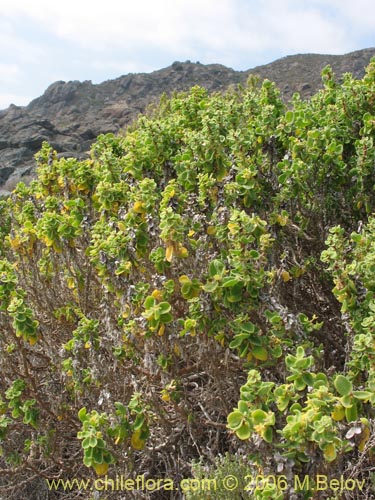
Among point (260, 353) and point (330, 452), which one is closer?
point (330, 452)

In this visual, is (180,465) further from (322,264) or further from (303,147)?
(303,147)

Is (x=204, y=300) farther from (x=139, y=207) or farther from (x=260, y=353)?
(x=139, y=207)

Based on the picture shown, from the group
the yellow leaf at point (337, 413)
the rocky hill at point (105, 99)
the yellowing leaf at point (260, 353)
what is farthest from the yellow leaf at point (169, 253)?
the rocky hill at point (105, 99)

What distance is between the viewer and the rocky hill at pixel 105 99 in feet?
108

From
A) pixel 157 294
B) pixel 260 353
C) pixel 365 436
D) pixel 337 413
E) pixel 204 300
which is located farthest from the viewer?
pixel 157 294

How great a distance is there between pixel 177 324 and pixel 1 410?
3.96ft

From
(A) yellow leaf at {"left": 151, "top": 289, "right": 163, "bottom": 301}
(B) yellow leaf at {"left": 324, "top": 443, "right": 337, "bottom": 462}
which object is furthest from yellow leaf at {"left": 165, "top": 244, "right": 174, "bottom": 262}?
(B) yellow leaf at {"left": 324, "top": 443, "right": 337, "bottom": 462}

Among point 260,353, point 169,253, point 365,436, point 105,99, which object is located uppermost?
point 105,99

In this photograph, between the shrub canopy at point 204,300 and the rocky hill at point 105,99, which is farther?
the rocky hill at point 105,99

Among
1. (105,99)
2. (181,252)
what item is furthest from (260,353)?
(105,99)

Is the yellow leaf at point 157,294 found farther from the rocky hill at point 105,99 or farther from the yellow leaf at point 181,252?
the rocky hill at point 105,99

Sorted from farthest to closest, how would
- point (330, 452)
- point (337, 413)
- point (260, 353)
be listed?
point (260, 353) → point (337, 413) → point (330, 452)

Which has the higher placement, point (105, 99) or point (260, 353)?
point (105, 99)

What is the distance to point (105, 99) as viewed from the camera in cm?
5388
